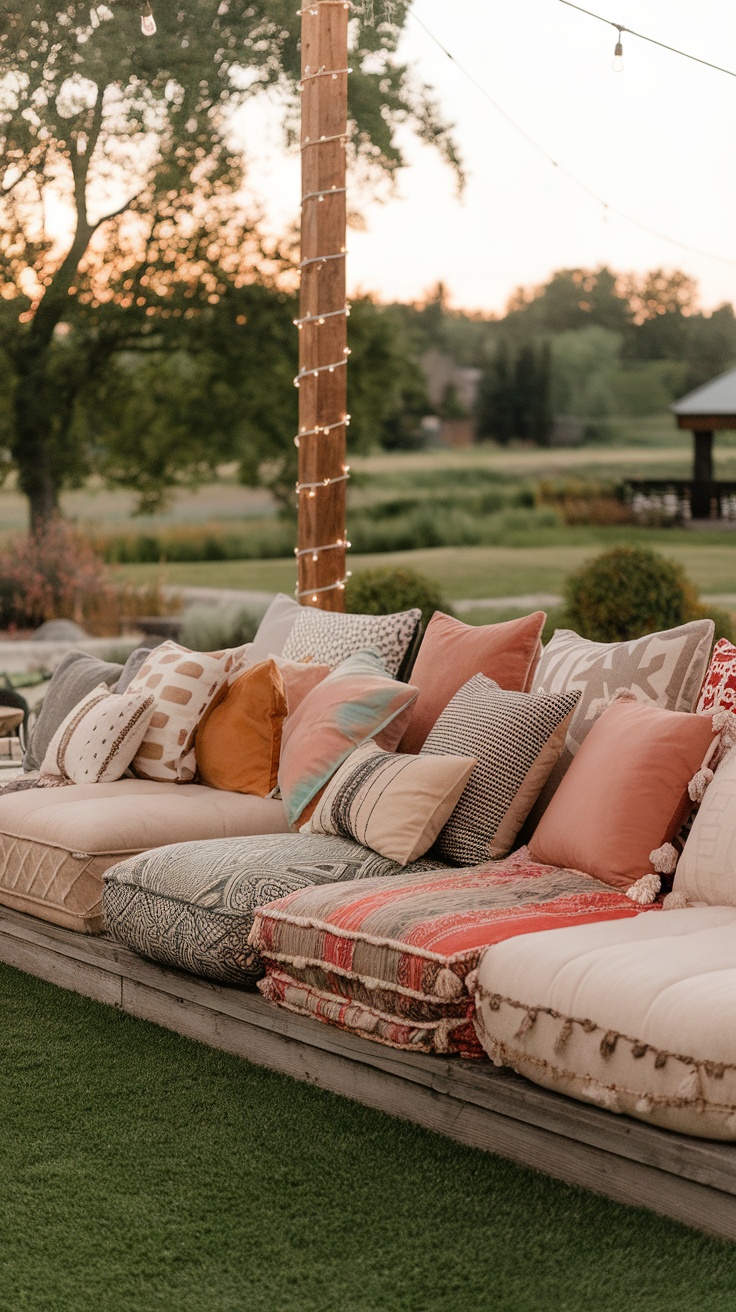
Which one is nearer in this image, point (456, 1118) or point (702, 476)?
point (456, 1118)

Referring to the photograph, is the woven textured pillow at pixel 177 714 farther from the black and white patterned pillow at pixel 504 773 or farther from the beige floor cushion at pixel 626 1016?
the beige floor cushion at pixel 626 1016

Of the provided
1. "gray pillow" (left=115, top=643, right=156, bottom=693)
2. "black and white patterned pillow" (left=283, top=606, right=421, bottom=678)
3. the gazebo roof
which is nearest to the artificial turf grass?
"black and white patterned pillow" (left=283, top=606, right=421, bottom=678)

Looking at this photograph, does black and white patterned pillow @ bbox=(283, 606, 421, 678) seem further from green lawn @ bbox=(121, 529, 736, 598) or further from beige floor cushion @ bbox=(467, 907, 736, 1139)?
green lawn @ bbox=(121, 529, 736, 598)

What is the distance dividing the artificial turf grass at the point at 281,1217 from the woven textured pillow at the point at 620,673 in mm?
1012

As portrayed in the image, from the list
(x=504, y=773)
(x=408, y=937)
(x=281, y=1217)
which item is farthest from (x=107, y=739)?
(x=281, y=1217)

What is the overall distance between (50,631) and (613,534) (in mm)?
4215

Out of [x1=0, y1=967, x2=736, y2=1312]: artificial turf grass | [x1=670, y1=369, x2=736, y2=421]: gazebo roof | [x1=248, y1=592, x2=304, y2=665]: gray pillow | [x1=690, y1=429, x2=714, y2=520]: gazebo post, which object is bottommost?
[x1=0, y1=967, x2=736, y2=1312]: artificial turf grass

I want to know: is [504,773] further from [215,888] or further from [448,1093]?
[448,1093]

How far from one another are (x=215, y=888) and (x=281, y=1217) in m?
0.89

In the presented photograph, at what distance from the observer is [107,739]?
13.3 feet

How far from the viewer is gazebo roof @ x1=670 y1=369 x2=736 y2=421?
33.7 ft

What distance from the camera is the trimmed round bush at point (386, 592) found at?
25.8 feet

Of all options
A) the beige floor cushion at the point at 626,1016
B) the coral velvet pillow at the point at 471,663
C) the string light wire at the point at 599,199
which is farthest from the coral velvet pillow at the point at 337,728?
the string light wire at the point at 599,199

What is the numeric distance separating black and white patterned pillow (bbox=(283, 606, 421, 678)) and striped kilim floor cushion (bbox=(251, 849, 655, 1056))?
1075mm
